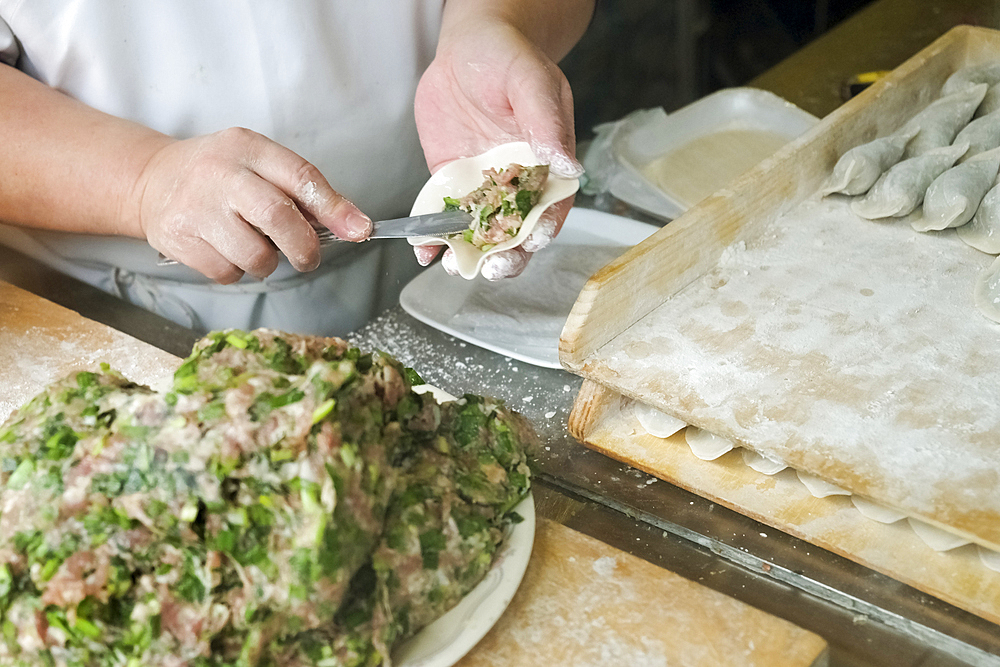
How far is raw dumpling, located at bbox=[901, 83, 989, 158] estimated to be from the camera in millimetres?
1457

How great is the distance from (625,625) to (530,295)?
697 mm

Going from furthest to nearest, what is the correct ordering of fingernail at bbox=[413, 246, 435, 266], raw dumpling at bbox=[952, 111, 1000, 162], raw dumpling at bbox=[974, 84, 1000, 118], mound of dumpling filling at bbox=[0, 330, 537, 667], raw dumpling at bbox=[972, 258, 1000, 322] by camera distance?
raw dumpling at bbox=[974, 84, 1000, 118] < raw dumpling at bbox=[952, 111, 1000, 162] < fingernail at bbox=[413, 246, 435, 266] < raw dumpling at bbox=[972, 258, 1000, 322] < mound of dumpling filling at bbox=[0, 330, 537, 667]

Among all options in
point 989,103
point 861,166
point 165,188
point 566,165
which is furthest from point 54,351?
point 989,103

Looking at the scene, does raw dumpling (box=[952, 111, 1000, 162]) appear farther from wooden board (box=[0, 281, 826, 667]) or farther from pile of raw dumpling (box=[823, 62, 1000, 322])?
wooden board (box=[0, 281, 826, 667])

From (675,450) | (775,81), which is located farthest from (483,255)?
(775,81)

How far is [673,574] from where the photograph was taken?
2.67ft

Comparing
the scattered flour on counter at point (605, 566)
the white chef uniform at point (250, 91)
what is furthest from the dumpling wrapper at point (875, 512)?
the white chef uniform at point (250, 91)

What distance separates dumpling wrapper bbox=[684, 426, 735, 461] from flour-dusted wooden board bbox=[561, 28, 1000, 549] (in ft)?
0.20

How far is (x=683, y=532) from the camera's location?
91 centimetres

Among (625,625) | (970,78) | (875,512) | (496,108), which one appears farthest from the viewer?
(970,78)

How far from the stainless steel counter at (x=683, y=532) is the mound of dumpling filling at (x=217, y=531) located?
0.29m

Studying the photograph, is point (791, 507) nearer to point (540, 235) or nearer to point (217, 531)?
point (540, 235)

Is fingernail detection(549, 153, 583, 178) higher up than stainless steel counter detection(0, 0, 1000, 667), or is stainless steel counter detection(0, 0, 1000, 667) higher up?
fingernail detection(549, 153, 583, 178)

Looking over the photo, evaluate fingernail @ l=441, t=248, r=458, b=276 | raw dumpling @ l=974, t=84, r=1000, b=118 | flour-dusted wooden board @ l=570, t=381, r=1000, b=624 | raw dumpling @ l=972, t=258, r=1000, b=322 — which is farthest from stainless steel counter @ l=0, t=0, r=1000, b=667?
raw dumpling @ l=974, t=84, r=1000, b=118
